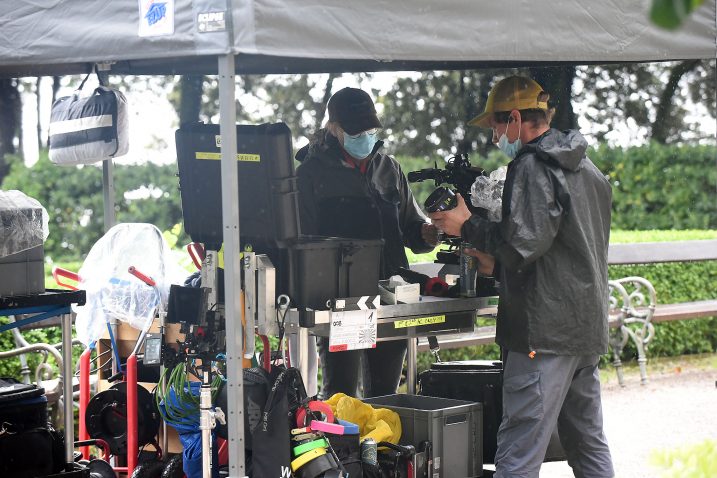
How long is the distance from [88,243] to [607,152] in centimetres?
638

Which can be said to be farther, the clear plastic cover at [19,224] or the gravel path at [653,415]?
the gravel path at [653,415]

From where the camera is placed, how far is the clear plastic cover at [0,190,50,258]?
442cm

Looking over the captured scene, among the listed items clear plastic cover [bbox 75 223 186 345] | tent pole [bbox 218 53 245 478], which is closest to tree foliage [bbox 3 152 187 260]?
clear plastic cover [bbox 75 223 186 345]

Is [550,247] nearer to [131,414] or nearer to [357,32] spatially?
[357,32]

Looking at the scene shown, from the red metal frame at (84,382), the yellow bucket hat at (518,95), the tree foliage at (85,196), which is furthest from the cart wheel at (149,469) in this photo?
the tree foliage at (85,196)

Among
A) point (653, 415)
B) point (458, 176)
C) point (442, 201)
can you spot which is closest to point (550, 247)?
point (442, 201)

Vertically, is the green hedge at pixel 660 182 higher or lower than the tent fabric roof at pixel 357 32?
lower

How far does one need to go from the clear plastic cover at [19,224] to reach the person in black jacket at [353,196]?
1.41 m

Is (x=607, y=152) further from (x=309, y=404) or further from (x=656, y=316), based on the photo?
(x=309, y=404)

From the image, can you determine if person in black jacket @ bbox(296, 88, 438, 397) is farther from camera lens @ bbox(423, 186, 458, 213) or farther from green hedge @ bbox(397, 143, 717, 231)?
green hedge @ bbox(397, 143, 717, 231)

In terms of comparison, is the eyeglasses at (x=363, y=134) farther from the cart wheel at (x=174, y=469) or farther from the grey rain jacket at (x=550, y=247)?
the cart wheel at (x=174, y=469)

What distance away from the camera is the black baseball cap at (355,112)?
548cm

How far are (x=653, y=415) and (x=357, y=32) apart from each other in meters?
5.06

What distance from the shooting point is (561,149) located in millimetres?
4570
